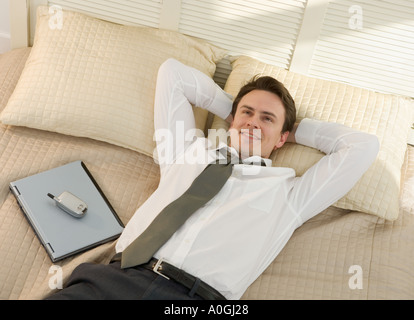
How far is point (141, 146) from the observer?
1840 millimetres

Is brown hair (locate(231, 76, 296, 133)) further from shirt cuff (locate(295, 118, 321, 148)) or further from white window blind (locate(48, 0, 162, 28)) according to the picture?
white window blind (locate(48, 0, 162, 28))

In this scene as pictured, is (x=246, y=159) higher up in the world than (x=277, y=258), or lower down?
higher up

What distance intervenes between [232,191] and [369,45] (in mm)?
935

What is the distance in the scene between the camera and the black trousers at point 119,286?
1342mm

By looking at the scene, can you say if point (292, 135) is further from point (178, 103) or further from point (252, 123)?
point (178, 103)

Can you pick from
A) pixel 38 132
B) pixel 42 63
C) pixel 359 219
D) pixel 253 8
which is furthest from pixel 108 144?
pixel 359 219

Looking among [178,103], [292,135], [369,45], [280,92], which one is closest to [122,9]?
[178,103]

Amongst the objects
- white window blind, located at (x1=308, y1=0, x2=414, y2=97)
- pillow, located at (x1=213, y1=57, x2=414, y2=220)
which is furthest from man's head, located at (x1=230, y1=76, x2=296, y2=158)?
white window blind, located at (x1=308, y1=0, x2=414, y2=97)

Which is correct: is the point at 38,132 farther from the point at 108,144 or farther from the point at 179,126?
the point at 179,126

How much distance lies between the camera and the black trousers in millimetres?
Result: 1342

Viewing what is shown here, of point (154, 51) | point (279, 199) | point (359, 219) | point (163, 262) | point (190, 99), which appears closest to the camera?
point (163, 262)

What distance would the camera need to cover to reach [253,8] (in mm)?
2029

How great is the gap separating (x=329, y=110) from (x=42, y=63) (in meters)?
1.13

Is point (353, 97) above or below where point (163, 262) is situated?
above
